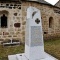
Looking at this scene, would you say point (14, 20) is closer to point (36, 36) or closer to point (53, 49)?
point (53, 49)

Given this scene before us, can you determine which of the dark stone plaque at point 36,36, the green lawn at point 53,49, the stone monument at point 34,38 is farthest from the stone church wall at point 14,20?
the dark stone plaque at point 36,36

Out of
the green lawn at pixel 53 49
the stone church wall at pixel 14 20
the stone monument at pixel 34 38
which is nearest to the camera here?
the stone monument at pixel 34 38

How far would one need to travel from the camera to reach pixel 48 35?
13375mm

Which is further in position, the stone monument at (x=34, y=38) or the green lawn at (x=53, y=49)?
the green lawn at (x=53, y=49)

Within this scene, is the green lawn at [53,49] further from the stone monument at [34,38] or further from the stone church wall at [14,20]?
the stone church wall at [14,20]

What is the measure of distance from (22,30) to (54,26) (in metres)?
3.95

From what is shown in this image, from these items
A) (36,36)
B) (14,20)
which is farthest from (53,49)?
(14,20)

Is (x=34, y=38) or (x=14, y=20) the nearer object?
(x=34, y=38)

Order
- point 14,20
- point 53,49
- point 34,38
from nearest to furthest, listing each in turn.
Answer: point 34,38 → point 53,49 → point 14,20

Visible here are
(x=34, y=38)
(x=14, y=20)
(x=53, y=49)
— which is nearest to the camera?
(x=34, y=38)

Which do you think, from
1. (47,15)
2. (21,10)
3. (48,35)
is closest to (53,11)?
(47,15)

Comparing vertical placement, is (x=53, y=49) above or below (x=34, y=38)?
below

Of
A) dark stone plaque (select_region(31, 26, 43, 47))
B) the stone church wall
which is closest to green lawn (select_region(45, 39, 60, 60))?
dark stone plaque (select_region(31, 26, 43, 47))

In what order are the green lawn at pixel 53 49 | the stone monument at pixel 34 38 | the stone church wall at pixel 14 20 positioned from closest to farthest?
the stone monument at pixel 34 38 < the green lawn at pixel 53 49 < the stone church wall at pixel 14 20
